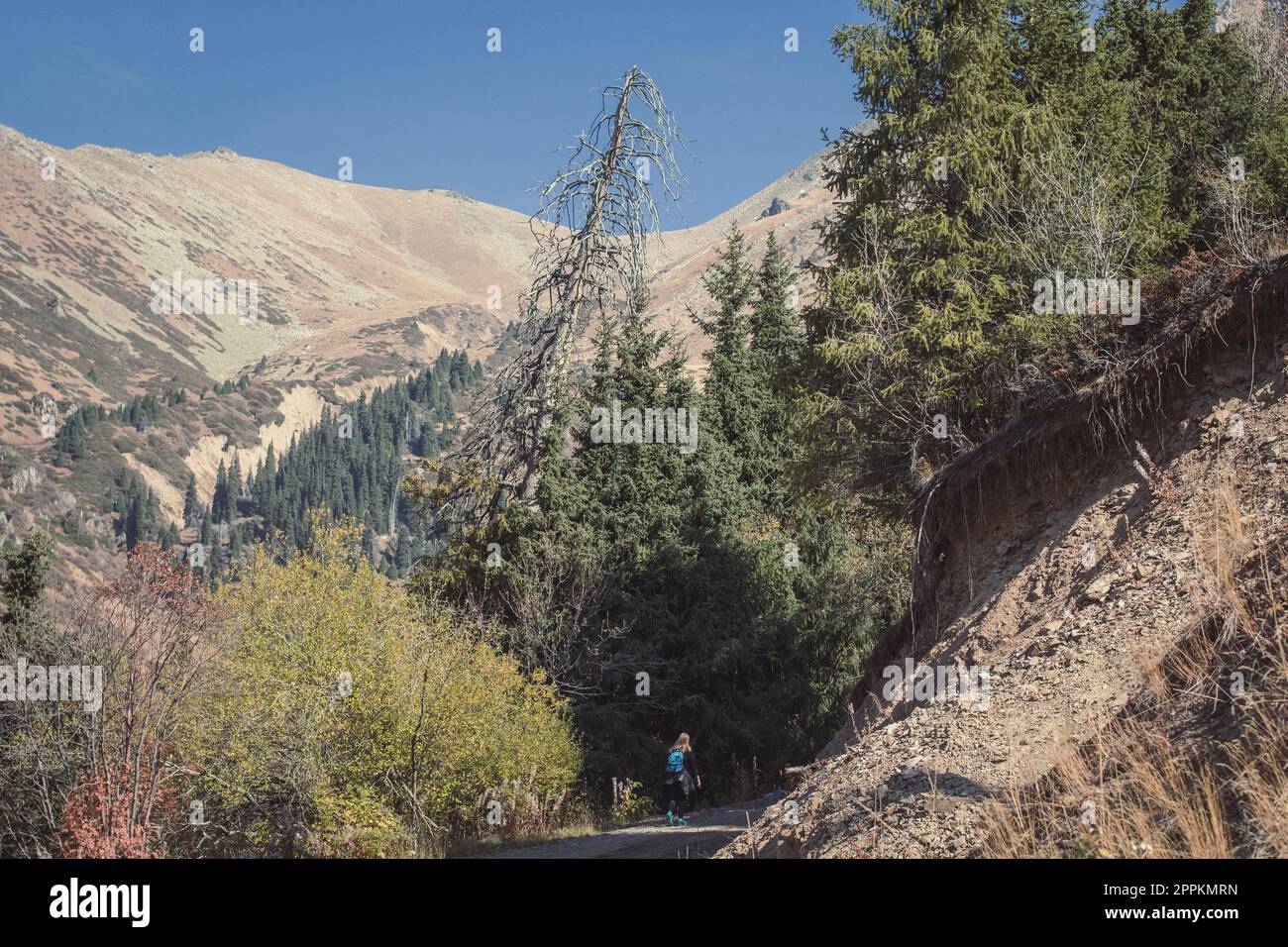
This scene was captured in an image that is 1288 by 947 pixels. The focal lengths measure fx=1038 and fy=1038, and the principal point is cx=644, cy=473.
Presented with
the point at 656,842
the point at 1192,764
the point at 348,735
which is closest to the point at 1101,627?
the point at 1192,764

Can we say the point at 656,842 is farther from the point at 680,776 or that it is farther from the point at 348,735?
the point at 348,735

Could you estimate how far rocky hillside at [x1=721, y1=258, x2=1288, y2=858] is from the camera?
637cm

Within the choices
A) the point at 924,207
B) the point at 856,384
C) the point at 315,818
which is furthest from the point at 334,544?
the point at 924,207

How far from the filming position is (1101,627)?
387 inches

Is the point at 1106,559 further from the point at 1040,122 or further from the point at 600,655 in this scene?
the point at 600,655

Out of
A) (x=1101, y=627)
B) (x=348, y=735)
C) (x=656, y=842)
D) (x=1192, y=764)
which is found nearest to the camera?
(x=1192, y=764)

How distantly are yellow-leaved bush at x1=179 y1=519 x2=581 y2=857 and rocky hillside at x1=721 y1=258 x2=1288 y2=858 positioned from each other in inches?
267

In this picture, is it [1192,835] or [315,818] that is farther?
[315,818]

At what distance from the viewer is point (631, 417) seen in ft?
104

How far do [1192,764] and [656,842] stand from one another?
9.90 m

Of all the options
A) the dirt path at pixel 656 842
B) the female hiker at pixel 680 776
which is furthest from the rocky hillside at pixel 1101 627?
the female hiker at pixel 680 776

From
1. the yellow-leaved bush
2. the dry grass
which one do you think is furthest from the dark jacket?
the dry grass
